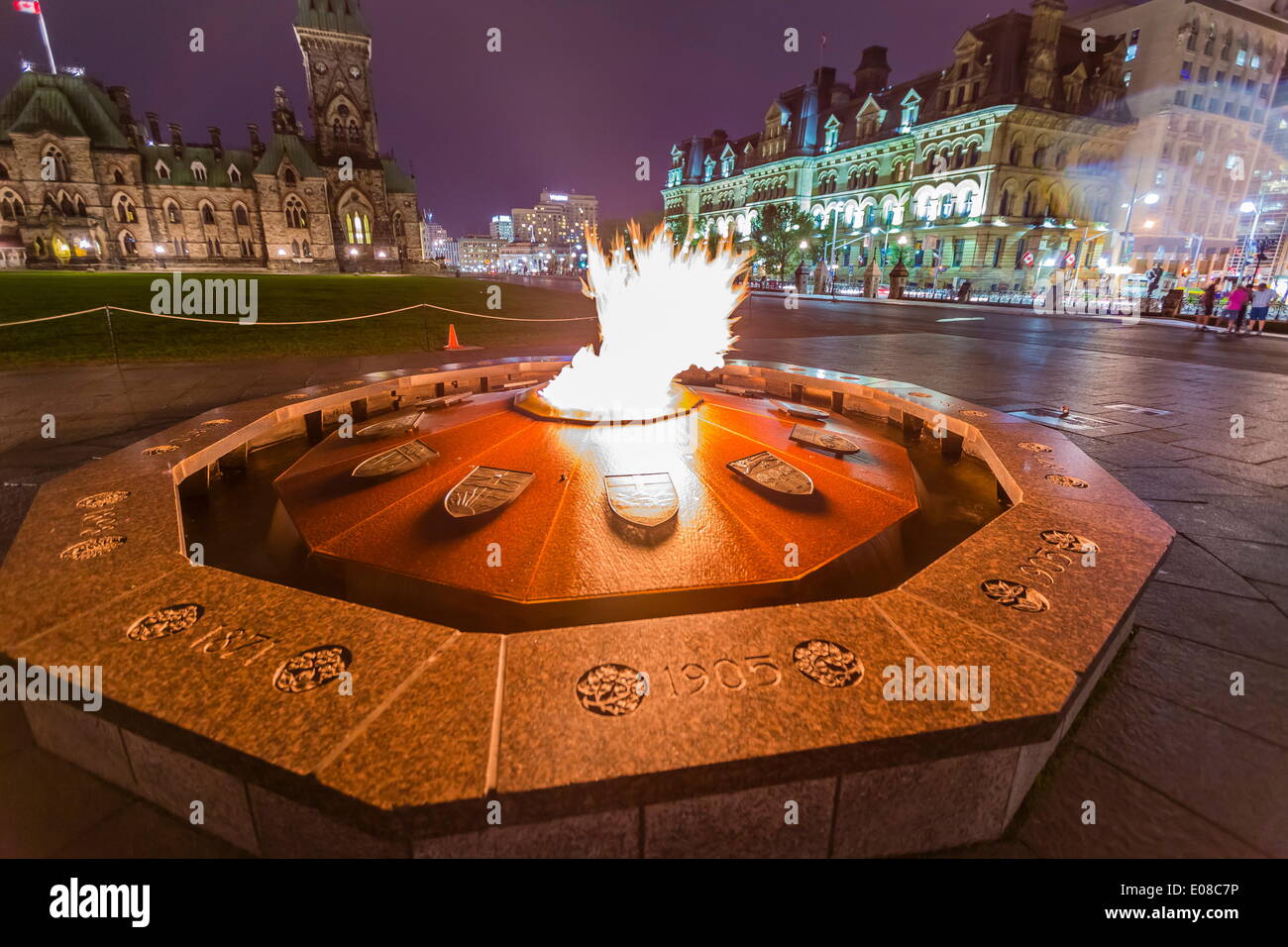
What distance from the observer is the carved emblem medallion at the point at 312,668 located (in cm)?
172

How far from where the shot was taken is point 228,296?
90.8 ft

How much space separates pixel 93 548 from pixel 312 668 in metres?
1.55

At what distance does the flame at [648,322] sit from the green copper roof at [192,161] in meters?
70.3

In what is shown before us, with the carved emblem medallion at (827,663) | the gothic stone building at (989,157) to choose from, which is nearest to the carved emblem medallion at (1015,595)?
the carved emblem medallion at (827,663)

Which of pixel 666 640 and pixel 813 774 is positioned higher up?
pixel 666 640

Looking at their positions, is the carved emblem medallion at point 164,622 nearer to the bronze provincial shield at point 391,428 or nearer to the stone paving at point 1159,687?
the stone paving at point 1159,687

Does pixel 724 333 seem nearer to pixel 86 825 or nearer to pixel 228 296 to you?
pixel 86 825

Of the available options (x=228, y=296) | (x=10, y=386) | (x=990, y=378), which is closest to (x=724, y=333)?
(x=990, y=378)

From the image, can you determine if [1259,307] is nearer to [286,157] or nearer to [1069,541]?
[1069,541]

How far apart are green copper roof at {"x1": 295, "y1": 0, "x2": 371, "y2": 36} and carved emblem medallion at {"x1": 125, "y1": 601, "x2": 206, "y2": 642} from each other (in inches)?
3048

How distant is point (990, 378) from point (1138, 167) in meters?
Result: 56.5

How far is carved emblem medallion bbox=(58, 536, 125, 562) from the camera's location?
2.40m

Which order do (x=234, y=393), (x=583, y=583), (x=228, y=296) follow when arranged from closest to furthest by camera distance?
(x=583, y=583) < (x=234, y=393) < (x=228, y=296)
